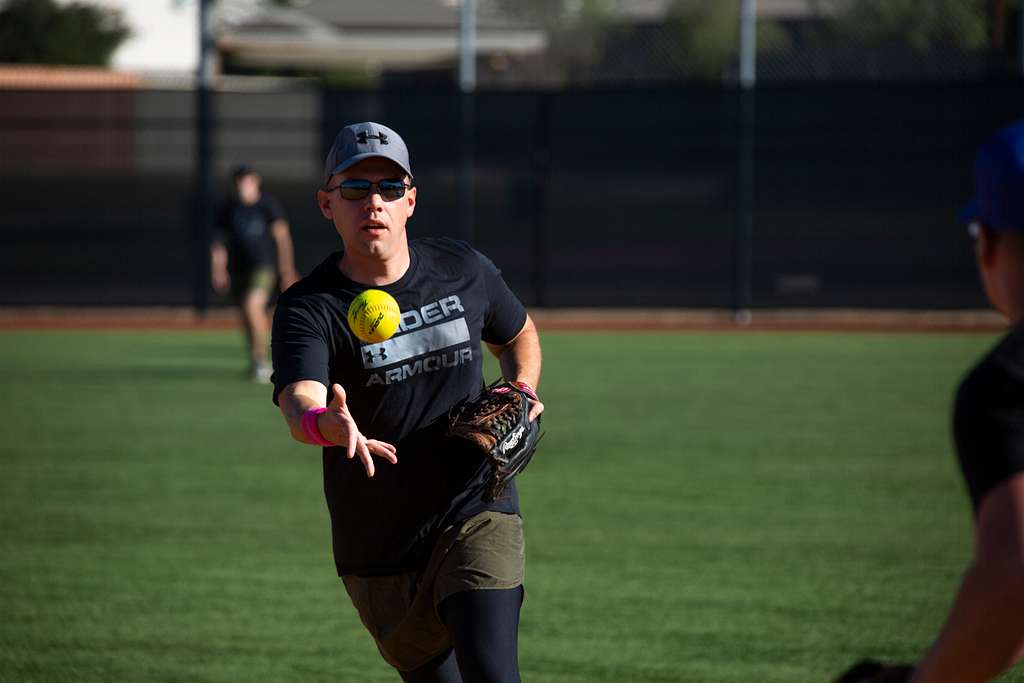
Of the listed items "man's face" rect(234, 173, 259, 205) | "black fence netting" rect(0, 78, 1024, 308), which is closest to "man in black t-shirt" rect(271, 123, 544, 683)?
"man's face" rect(234, 173, 259, 205)

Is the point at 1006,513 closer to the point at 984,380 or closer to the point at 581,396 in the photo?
the point at 984,380

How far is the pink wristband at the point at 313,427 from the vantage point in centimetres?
401

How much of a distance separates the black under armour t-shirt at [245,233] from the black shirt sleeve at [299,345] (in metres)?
12.8

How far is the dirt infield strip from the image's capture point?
23750 millimetres

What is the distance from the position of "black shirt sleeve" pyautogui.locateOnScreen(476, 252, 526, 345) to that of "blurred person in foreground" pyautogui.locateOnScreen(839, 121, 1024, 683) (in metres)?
2.47

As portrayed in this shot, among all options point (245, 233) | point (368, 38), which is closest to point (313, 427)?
point (245, 233)

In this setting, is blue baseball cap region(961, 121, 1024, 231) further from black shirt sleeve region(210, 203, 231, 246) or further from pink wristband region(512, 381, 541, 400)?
black shirt sleeve region(210, 203, 231, 246)

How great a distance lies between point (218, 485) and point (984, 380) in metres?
8.84

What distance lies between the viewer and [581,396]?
15.7 metres

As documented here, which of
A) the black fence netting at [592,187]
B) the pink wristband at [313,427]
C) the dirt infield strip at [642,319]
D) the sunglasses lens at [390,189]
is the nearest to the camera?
the pink wristband at [313,427]

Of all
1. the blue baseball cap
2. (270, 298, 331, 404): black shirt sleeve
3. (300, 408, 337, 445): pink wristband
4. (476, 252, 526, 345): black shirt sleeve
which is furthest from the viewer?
(476, 252, 526, 345): black shirt sleeve

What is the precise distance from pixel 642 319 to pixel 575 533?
16.1m

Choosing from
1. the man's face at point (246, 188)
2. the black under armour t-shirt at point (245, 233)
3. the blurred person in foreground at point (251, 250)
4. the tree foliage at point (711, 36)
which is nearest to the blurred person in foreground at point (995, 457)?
the blurred person in foreground at point (251, 250)

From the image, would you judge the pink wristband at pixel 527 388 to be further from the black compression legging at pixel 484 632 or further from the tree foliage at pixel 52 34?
the tree foliage at pixel 52 34
